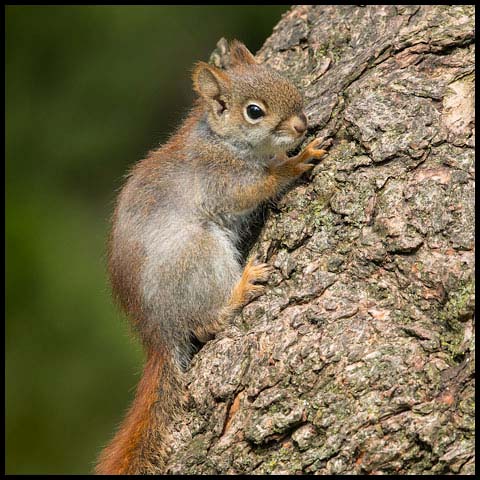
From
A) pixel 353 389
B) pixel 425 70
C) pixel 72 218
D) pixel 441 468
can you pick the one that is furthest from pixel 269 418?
pixel 72 218

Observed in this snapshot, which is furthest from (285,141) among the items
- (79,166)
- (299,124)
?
(79,166)

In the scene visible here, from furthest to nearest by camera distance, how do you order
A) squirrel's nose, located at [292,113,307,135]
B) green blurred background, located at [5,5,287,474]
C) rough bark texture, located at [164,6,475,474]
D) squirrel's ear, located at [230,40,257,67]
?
1. green blurred background, located at [5,5,287,474]
2. squirrel's ear, located at [230,40,257,67]
3. squirrel's nose, located at [292,113,307,135]
4. rough bark texture, located at [164,6,475,474]

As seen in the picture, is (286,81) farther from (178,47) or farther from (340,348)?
(178,47)

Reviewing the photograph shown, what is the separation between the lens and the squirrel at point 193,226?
150 inches

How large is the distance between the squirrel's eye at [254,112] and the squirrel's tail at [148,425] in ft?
4.29

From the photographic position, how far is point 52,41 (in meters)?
8.18

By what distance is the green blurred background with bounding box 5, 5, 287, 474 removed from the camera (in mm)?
7211

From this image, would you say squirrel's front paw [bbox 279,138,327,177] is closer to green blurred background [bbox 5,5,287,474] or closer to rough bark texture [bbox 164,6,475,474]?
rough bark texture [bbox 164,6,475,474]

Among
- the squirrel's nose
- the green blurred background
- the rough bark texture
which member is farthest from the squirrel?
the green blurred background

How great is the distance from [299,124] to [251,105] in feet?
1.22

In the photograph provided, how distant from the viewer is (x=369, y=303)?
337 centimetres

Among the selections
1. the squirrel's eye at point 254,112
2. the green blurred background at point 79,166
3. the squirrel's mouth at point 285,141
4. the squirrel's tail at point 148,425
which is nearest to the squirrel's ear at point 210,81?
the squirrel's eye at point 254,112

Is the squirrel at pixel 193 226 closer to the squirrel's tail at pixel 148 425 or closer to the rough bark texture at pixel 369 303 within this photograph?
the squirrel's tail at pixel 148 425

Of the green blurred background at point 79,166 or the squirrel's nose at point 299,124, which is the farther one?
the green blurred background at point 79,166
